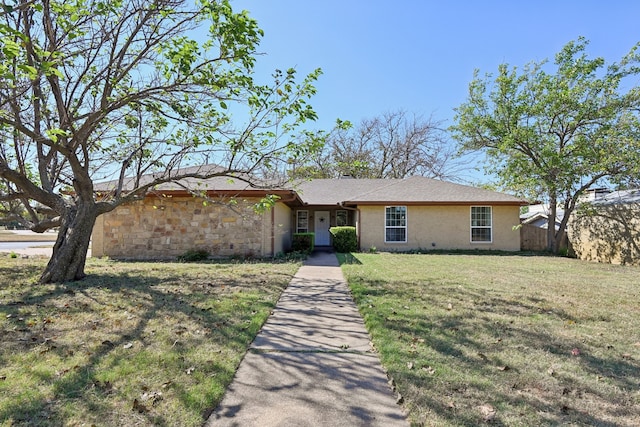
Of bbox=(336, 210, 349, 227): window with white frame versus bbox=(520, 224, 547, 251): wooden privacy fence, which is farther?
bbox=(336, 210, 349, 227): window with white frame

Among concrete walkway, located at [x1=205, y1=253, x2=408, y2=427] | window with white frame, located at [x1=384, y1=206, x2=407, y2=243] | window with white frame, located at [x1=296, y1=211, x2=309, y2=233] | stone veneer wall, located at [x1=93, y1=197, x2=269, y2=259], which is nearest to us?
concrete walkway, located at [x1=205, y1=253, x2=408, y2=427]

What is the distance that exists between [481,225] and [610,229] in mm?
4704

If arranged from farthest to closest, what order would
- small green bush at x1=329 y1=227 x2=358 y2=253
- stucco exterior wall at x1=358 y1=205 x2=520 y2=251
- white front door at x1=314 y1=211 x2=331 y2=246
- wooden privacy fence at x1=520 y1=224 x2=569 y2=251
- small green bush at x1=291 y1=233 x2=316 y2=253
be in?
white front door at x1=314 y1=211 x2=331 y2=246
wooden privacy fence at x1=520 y1=224 x2=569 y2=251
stucco exterior wall at x1=358 y1=205 x2=520 y2=251
small green bush at x1=329 y1=227 x2=358 y2=253
small green bush at x1=291 y1=233 x2=316 y2=253

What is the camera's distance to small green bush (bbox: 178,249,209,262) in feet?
41.3

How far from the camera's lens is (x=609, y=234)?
46.3 ft

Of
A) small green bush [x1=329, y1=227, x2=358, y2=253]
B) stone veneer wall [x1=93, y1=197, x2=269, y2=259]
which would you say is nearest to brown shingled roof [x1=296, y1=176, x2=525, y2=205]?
small green bush [x1=329, y1=227, x2=358, y2=253]

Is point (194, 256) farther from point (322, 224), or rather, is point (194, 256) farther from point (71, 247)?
point (322, 224)

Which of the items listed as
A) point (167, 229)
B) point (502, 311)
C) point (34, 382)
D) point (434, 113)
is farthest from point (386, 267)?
point (434, 113)

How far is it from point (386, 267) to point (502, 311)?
17.0 ft

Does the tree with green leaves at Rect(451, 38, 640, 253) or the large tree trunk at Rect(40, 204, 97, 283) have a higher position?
the tree with green leaves at Rect(451, 38, 640, 253)

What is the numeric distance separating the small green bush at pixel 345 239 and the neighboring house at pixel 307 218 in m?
0.64

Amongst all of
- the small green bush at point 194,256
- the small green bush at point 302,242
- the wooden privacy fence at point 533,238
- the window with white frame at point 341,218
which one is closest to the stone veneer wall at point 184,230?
the small green bush at point 194,256

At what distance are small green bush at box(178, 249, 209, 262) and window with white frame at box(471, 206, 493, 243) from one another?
11.8 metres

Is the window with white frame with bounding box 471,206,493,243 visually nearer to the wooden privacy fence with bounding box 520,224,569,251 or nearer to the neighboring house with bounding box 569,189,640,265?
the wooden privacy fence with bounding box 520,224,569,251
